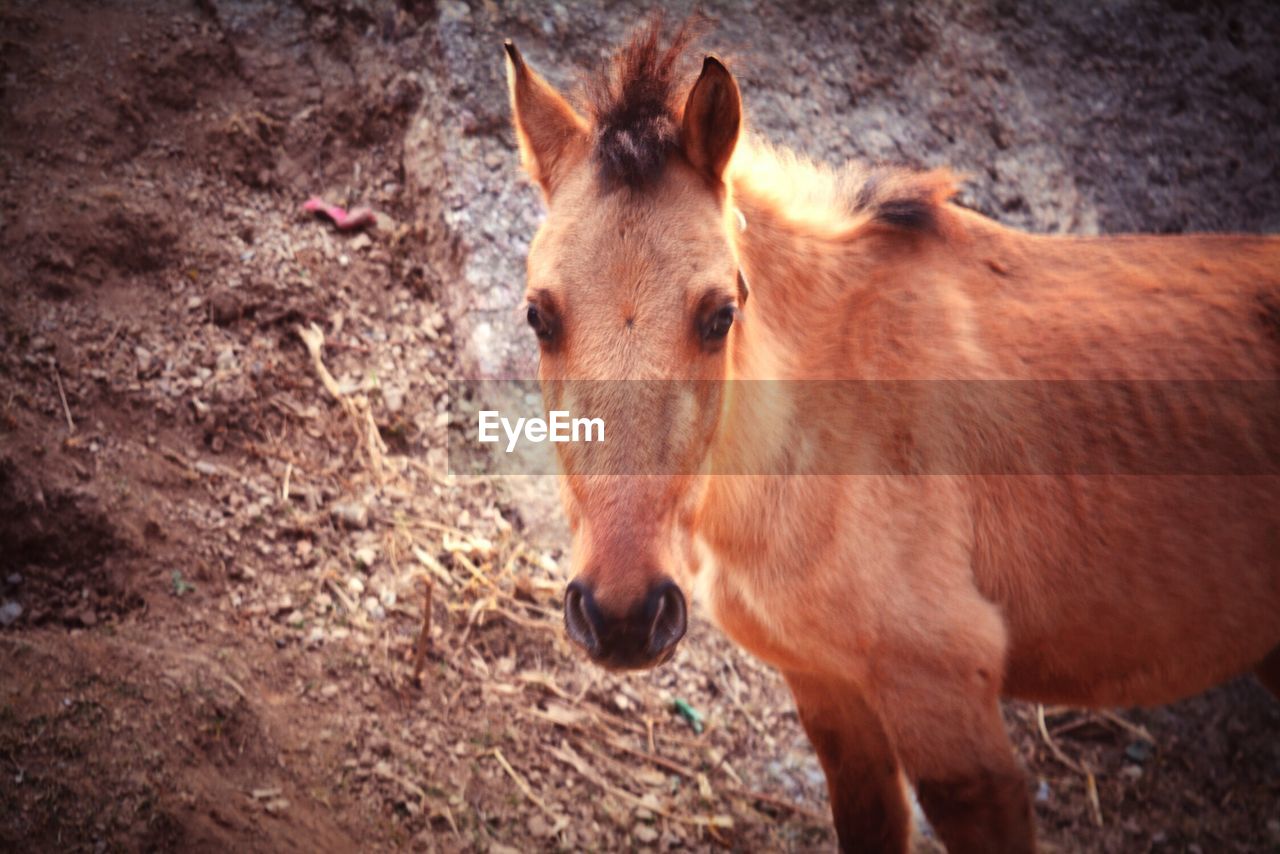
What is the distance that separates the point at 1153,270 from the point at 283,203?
3760 mm

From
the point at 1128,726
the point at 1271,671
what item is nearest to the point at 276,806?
the point at 1271,671

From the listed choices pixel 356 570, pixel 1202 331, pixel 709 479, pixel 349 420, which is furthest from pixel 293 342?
pixel 1202 331

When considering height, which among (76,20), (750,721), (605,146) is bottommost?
(750,721)

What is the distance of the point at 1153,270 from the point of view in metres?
3.00

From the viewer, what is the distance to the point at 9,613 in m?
2.84

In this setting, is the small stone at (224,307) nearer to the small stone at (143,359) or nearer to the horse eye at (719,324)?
the small stone at (143,359)

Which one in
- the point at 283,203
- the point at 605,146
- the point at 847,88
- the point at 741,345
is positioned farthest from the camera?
the point at 847,88

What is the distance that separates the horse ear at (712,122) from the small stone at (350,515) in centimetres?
219

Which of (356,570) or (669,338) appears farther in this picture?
(356,570)

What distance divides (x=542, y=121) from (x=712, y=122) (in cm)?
53

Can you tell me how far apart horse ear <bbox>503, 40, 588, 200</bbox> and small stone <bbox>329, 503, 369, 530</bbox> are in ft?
5.94

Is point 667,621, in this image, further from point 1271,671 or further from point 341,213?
point 341,213

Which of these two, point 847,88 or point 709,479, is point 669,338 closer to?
point 709,479

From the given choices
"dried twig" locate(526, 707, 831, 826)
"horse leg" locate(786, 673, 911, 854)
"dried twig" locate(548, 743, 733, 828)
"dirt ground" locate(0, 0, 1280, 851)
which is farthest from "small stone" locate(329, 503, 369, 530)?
"horse leg" locate(786, 673, 911, 854)
